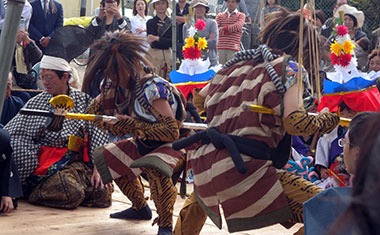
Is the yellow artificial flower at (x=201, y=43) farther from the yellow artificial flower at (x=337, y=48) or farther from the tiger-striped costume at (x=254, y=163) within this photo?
the tiger-striped costume at (x=254, y=163)

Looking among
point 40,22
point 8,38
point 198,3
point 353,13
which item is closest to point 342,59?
point 353,13

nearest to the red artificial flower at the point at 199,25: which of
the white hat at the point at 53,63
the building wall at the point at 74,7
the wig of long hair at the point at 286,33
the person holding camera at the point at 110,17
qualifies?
the person holding camera at the point at 110,17

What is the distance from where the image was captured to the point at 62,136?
565 cm

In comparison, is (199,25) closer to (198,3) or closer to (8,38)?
(198,3)

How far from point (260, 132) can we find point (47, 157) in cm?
256

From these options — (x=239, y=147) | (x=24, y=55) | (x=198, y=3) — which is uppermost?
(x=198, y=3)

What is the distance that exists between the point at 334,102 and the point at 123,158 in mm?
1406

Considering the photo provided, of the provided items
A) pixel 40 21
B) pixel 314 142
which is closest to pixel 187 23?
pixel 40 21

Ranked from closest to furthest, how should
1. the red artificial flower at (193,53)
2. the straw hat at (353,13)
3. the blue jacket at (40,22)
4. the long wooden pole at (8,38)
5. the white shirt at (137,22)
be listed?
the long wooden pole at (8,38) < the red artificial flower at (193,53) < the straw hat at (353,13) < the blue jacket at (40,22) < the white shirt at (137,22)

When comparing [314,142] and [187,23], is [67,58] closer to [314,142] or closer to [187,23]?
[314,142]

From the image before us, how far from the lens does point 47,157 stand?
224 inches

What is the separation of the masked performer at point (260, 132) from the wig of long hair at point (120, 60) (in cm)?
106

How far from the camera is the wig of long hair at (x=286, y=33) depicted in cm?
361

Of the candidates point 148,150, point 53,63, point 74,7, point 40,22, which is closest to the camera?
point 148,150
